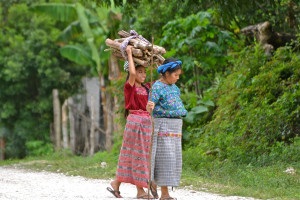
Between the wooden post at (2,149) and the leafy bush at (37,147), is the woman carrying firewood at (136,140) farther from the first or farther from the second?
the wooden post at (2,149)

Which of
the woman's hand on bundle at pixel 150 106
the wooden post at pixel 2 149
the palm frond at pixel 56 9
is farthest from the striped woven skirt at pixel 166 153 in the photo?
the wooden post at pixel 2 149

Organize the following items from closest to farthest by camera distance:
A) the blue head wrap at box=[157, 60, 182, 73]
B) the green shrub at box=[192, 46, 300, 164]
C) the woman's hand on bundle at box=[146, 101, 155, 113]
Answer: the woman's hand on bundle at box=[146, 101, 155, 113]
the blue head wrap at box=[157, 60, 182, 73]
the green shrub at box=[192, 46, 300, 164]

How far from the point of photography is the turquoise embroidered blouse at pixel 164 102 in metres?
6.11

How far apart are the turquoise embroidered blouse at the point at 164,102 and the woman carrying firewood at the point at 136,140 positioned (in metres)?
0.37

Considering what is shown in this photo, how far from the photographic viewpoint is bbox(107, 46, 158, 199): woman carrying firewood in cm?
640

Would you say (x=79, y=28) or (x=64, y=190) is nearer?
(x=64, y=190)

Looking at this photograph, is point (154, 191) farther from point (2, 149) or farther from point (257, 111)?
point (2, 149)

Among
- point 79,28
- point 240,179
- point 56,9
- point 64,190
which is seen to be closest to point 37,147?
point 79,28

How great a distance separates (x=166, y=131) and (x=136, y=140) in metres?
0.54

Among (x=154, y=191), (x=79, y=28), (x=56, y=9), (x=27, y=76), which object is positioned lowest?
(x=154, y=191)

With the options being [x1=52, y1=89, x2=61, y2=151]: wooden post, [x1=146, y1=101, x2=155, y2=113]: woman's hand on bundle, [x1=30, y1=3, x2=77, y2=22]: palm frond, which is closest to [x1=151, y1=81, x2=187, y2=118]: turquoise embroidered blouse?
[x1=146, y1=101, x2=155, y2=113]: woman's hand on bundle

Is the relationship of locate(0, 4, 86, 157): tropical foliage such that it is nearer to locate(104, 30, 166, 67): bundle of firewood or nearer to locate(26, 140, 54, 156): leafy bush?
locate(26, 140, 54, 156): leafy bush

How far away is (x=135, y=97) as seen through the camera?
652cm

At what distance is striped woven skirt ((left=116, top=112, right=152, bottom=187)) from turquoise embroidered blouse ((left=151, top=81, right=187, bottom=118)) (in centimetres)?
36
